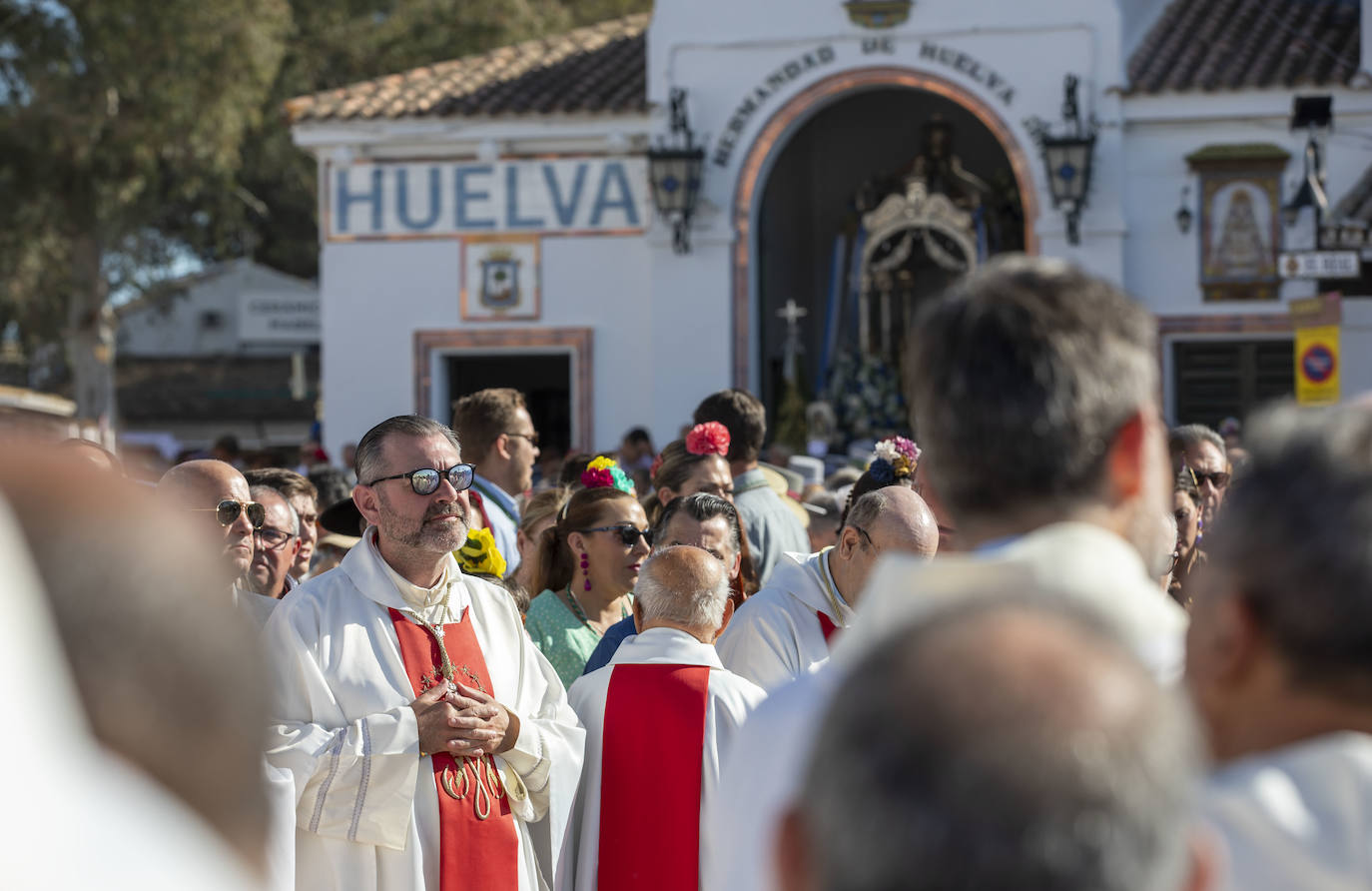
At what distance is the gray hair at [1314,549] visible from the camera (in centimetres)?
182

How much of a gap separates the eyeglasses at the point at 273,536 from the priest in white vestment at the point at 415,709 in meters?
1.00

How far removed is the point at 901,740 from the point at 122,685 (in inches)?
25.3

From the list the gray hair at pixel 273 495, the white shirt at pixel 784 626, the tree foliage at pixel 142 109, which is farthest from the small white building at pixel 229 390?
the white shirt at pixel 784 626

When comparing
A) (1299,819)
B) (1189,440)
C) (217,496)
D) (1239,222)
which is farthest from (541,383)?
(1299,819)

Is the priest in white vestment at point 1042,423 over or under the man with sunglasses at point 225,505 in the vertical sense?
over

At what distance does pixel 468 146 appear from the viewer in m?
17.6

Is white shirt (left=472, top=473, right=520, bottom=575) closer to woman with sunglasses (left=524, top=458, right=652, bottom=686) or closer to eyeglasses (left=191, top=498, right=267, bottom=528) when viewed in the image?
woman with sunglasses (left=524, top=458, right=652, bottom=686)

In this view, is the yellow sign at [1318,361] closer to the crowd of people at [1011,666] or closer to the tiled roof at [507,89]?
the tiled roof at [507,89]

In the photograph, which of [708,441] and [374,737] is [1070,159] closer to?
[708,441]

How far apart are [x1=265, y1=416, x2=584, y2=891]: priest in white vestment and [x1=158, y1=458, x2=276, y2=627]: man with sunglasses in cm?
47

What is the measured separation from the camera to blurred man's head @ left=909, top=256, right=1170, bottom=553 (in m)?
1.92

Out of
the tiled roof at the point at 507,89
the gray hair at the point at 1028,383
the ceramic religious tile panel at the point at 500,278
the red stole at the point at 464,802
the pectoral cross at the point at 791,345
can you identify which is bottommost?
the red stole at the point at 464,802

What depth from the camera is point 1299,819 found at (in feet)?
5.69

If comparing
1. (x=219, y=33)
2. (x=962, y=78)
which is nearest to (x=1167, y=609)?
(x=962, y=78)
